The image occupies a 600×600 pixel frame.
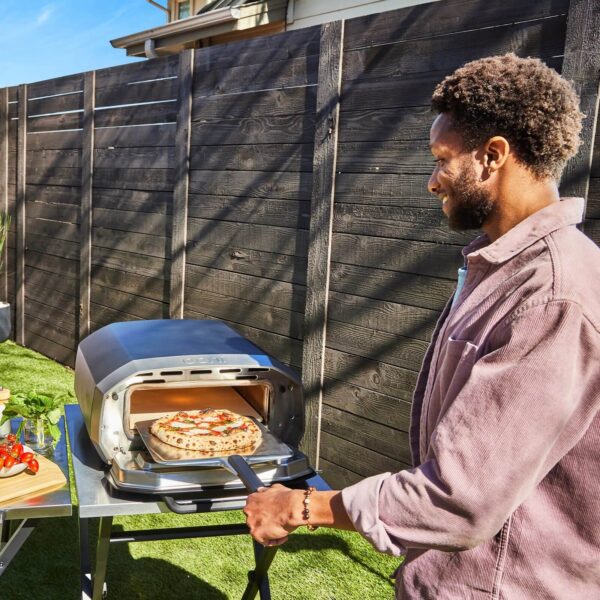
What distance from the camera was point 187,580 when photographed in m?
3.41

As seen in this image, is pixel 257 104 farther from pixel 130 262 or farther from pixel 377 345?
pixel 130 262

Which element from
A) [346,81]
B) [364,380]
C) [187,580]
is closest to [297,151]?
[346,81]

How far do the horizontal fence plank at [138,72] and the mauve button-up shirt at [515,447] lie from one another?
439 cm

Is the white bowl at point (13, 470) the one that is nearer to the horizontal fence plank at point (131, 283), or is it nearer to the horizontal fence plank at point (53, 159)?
the horizontal fence plank at point (131, 283)

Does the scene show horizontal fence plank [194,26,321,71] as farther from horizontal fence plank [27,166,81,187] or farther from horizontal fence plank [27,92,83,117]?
horizontal fence plank [27,166,81,187]

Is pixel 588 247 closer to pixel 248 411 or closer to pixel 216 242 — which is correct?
pixel 248 411

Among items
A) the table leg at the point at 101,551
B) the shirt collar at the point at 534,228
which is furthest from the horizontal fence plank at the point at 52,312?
the shirt collar at the point at 534,228

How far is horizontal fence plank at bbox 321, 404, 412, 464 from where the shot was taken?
3682mm

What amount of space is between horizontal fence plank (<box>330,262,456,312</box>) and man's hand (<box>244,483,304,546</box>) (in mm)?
2000

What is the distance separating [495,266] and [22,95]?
7.36 metres

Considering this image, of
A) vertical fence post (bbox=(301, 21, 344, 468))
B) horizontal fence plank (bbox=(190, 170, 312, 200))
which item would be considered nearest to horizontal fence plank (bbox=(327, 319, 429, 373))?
vertical fence post (bbox=(301, 21, 344, 468))

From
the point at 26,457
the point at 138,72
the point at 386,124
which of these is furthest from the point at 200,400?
the point at 138,72

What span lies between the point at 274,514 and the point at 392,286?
7.35 feet

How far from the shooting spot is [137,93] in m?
5.73
